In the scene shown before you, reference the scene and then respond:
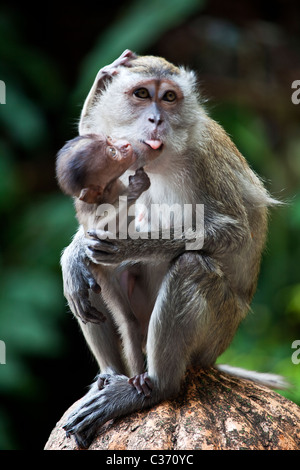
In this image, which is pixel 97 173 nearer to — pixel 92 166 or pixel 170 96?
pixel 92 166

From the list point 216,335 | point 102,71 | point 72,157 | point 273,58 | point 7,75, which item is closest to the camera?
point 72,157

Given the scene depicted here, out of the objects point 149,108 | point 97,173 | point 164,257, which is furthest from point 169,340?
point 149,108

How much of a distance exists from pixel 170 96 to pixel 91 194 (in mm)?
983

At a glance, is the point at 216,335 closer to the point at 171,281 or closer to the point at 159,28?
the point at 171,281

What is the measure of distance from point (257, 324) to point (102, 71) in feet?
16.1

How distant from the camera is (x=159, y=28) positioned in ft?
31.4

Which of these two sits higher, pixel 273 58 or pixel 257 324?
pixel 273 58

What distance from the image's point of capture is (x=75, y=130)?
10.2m

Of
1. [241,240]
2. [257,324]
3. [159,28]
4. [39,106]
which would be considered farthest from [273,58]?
[241,240]

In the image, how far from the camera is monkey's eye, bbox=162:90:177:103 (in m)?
4.84

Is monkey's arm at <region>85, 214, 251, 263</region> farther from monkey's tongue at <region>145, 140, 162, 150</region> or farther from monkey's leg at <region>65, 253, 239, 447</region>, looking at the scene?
monkey's tongue at <region>145, 140, 162, 150</region>

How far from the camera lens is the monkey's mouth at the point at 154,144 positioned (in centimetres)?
459

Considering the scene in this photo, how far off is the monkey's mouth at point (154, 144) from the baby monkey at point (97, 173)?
8cm

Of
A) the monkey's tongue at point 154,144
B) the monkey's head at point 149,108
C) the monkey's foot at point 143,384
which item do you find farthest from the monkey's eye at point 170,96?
the monkey's foot at point 143,384
